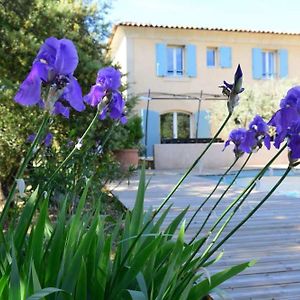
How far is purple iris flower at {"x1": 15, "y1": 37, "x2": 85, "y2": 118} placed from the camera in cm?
110

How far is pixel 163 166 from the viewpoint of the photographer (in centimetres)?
1348

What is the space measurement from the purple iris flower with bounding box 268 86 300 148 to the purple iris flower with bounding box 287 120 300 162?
0.06 feet

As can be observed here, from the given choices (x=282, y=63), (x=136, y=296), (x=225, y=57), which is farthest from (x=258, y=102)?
(x=136, y=296)

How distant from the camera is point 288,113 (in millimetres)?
1246

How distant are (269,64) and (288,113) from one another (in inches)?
670

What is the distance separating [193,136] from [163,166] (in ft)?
10.3

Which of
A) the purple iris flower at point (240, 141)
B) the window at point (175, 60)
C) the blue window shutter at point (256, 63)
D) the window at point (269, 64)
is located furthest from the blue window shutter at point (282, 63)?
the purple iris flower at point (240, 141)

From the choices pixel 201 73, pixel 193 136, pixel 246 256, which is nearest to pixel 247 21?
pixel 201 73

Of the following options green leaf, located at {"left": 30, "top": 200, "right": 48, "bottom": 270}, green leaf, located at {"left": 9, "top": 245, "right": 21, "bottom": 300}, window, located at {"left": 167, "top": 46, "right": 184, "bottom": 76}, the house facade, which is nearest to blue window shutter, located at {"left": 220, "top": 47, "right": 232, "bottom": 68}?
the house facade

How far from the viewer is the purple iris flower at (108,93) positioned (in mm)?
1477

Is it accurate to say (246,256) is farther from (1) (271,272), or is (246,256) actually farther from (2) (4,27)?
(2) (4,27)

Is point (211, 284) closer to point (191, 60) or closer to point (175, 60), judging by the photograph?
point (191, 60)

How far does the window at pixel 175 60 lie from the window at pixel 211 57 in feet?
3.59

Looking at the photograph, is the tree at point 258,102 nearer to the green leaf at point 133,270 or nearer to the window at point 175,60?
the window at point 175,60
